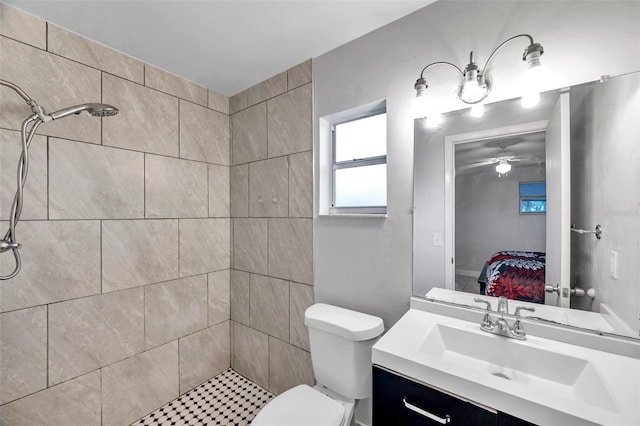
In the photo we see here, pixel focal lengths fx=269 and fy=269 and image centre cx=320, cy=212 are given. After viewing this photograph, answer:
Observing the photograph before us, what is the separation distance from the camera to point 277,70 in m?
1.96

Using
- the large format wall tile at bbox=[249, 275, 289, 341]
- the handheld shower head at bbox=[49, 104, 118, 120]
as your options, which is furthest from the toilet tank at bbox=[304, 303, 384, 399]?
the handheld shower head at bbox=[49, 104, 118, 120]

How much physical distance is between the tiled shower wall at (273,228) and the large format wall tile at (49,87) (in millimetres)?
966

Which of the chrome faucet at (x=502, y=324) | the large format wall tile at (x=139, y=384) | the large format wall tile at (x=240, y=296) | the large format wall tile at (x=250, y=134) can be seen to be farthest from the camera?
the large format wall tile at (x=240, y=296)

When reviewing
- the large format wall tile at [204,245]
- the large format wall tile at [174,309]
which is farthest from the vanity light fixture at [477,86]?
the large format wall tile at [174,309]

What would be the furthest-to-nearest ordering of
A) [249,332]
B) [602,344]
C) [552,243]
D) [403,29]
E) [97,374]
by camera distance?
[249,332] < [97,374] < [403,29] < [552,243] < [602,344]

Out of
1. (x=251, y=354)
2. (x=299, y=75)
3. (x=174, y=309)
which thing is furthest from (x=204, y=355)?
(x=299, y=75)

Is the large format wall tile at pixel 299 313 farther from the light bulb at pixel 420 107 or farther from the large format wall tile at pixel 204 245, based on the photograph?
the light bulb at pixel 420 107

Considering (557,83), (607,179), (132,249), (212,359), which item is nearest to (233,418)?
(212,359)

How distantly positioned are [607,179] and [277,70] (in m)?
1.92

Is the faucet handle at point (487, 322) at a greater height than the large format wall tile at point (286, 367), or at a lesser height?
greater

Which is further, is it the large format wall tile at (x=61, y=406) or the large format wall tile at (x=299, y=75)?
the large format wall tile at (x=299, y=75)

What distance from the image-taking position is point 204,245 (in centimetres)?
217

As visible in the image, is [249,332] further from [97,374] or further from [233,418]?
[97,374]

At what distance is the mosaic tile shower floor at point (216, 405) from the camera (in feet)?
5.85
